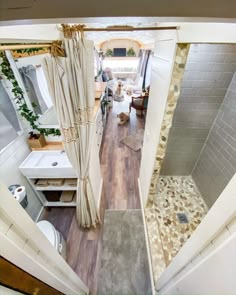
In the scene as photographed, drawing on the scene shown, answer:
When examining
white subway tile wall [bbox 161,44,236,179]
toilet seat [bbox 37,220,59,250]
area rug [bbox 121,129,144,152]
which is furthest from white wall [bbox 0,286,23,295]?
area rug [bbox 121,129,144,152]

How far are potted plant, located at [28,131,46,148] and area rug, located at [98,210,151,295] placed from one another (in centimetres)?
138

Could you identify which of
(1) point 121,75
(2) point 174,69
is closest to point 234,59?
(2) point 174,69

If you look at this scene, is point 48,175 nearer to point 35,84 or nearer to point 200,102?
point 35,84

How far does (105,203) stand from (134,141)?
6.17 ft

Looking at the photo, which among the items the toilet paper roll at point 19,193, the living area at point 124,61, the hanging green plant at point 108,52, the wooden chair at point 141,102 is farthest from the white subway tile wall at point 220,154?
the hanging green plant at point 108,52

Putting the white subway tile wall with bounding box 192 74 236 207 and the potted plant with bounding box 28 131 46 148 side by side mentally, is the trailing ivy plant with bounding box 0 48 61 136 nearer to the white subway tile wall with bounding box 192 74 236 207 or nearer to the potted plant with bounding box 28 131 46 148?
the potted plant with bounding box 28 131 46 148

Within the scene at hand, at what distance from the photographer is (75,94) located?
1.22m

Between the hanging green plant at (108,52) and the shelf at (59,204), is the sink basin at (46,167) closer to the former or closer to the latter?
the shelf at (59,204)

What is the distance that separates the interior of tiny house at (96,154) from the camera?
123 cm

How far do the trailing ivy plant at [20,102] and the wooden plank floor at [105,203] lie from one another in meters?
1.21

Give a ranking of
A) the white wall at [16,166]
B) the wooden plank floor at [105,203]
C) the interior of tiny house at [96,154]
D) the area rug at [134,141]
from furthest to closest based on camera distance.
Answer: the area rug at [134,141] < the wooden plank floor at [105,203] < the white wall at [16,166] < the interior of tiny house at [96,154]

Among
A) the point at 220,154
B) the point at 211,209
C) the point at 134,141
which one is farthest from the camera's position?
the point at 134,141

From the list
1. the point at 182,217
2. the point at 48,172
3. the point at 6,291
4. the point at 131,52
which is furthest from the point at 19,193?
the point at 131,52

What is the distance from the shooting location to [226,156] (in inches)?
74.6
